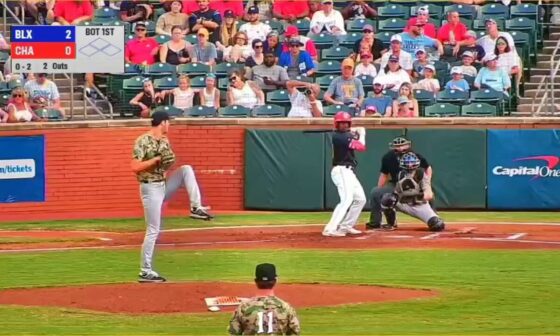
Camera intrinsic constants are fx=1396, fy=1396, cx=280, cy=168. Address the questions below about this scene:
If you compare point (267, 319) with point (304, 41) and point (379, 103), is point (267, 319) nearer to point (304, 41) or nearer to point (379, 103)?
point (379, 103)

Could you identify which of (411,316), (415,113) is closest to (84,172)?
(415,113)

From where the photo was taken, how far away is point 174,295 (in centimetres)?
1411

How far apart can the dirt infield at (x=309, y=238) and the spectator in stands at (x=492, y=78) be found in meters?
3.72

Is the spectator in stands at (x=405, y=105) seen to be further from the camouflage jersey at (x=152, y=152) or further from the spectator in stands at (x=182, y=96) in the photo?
the camouflage jersey at (x=152, y=152)

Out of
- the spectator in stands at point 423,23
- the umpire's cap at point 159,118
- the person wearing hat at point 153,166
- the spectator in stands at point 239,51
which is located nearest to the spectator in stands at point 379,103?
the spectator in stands at point 423,23

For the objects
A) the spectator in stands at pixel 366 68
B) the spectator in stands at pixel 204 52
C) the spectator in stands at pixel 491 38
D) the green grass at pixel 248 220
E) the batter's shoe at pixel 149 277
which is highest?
the spectator in stands at pixel 491 38

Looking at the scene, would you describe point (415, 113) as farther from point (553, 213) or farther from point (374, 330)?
point (374, 330)

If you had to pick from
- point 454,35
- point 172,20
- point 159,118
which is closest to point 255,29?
point 172,20

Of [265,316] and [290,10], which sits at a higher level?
[290,10]

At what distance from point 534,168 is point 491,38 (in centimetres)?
271

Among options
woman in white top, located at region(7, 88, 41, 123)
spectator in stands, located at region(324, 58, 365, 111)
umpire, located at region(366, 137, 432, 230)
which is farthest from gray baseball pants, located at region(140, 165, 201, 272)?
spectator in stands, located at region(324, 58, 365, 111)

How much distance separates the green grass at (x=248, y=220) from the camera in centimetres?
2134
